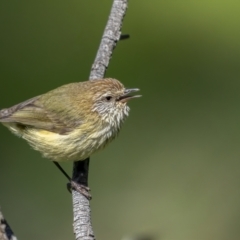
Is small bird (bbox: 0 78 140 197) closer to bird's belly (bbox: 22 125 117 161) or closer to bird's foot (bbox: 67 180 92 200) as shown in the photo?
bird's belly (bbox: 22 125 117 161)

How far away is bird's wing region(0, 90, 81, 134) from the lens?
515cm

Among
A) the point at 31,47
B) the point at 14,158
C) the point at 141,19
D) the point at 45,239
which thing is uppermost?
the point at 141,19

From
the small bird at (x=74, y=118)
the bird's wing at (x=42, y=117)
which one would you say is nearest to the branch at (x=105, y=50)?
the small bird at (x=74, y=118)

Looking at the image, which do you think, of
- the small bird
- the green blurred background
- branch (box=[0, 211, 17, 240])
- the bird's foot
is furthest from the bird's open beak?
the green blurred background

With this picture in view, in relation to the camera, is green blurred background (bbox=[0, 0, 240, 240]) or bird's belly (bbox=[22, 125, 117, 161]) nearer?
bird's belly (bbox=[22, 125, 117, 161])

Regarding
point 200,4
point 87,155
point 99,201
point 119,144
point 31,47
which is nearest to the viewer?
point 87,155

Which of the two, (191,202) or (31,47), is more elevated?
(31,47)

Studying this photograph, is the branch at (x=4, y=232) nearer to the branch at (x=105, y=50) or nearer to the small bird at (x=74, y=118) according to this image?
the branch at (x=105, y=50)

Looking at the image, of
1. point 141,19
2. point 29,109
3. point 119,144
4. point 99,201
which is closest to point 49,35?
point 141,19

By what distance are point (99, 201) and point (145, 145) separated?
1041 millimetres

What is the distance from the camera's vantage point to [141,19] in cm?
945

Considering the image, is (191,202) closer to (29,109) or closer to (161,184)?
(161,184)

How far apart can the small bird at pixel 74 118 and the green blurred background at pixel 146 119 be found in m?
1.98

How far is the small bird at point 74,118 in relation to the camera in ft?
16.5
